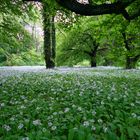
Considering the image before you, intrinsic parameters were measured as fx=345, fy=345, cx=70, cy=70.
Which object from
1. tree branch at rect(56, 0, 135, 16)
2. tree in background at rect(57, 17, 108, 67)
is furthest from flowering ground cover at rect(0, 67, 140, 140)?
tree in background at rect(57, 17, 108, 67)

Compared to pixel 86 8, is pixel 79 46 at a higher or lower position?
lower

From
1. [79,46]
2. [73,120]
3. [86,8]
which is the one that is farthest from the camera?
[79,46]

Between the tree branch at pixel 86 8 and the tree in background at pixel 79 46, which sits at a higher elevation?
the tree branch at pixel 86 8

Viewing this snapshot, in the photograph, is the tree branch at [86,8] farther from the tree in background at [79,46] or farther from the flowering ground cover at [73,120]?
the tree in background at [79,46]

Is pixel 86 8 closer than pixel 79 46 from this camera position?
Yes

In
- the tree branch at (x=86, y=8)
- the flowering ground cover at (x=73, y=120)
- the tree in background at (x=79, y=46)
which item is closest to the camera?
the flowering ground cover at (x=73, y=120)

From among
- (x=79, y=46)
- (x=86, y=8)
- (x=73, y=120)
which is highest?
(x=86, y=8)

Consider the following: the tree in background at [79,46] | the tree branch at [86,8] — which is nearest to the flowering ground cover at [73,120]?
the tree branch at [86,8]

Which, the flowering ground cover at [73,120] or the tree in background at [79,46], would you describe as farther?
the tree in background at [79,46]

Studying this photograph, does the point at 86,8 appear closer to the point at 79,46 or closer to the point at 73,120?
the point at 73,120

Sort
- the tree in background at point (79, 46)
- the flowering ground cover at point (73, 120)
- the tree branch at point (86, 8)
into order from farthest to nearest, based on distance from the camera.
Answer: the tree in background at point (79, 46) → the tree branch at point (86, 8) → the flowering ground cover at point (73, 120)

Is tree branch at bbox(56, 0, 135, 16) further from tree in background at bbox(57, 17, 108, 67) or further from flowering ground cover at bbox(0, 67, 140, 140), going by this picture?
tree in background at bbox(57, 17, 108, 67)

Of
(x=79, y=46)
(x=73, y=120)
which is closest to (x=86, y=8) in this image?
(x=73, y=120)

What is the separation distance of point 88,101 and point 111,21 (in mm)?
11106
